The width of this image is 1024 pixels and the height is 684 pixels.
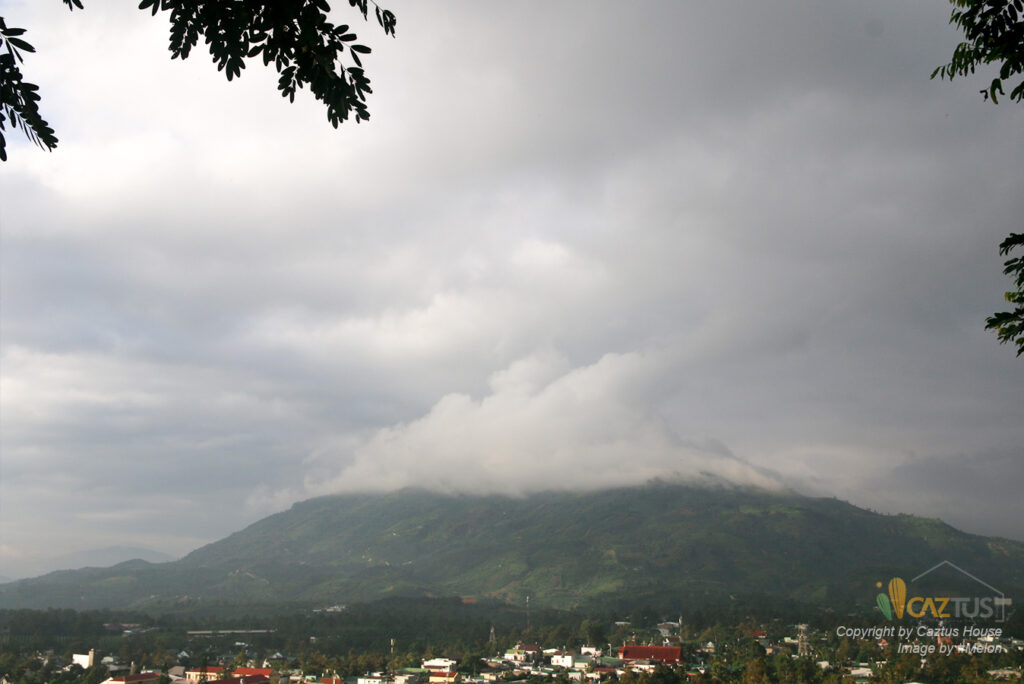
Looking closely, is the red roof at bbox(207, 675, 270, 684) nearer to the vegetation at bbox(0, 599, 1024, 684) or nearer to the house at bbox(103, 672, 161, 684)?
the vegetation at bbox(0, 599, 1024, 684)

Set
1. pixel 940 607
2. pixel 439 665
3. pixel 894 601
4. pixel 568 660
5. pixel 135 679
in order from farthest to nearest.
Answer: pixel 894 601, pixel 940 607, pixel 568 660, pixel 439 665, pixel 135 679

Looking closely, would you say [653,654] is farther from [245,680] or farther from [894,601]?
[894,601]

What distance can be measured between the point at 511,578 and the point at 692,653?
127229 mm

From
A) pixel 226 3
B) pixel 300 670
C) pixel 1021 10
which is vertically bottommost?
pixel 300 670

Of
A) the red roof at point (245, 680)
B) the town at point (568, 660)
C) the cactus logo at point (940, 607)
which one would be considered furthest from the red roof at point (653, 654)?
the cactus logo at point (940, 607)

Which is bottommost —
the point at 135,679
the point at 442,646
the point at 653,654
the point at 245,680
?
the point at 442,646

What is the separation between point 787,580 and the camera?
178250mm

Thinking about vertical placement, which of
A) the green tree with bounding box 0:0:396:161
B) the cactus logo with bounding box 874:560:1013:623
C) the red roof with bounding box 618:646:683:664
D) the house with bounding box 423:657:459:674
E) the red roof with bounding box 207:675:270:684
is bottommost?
the house with bounding box 423:657:459:674

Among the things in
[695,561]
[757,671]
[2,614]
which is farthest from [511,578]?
[757,671]

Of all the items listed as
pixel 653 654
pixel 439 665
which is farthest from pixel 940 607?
→ pixel 439 665

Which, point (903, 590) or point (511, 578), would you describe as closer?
point (903, 590)

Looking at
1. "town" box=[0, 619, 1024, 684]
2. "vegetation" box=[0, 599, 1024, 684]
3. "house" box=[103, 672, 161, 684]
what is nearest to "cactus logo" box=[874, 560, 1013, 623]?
"town" box=[0, 619, 1024, 684]

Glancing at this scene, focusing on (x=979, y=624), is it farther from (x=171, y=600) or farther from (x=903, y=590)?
(x=171, y=600)

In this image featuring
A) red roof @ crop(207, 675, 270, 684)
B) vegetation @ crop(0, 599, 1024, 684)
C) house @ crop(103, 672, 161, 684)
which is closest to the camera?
vegetation @ crop(0, 599, 1024, 684)
